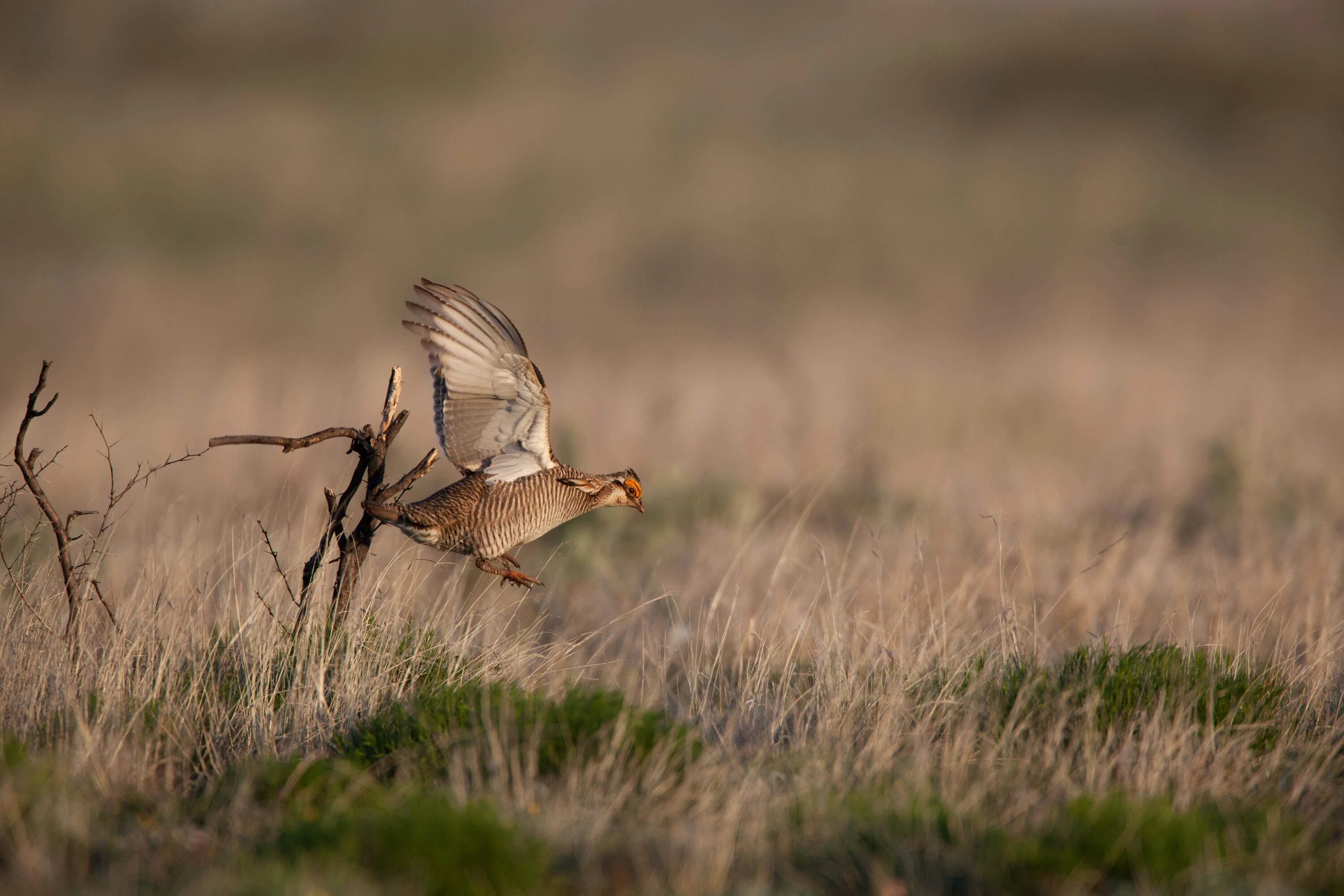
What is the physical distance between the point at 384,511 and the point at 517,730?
3.27ft

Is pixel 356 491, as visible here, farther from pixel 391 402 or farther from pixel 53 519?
pixel 53 519

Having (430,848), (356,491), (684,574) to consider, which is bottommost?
(684,574)

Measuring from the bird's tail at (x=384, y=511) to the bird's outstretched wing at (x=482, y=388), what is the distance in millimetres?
296

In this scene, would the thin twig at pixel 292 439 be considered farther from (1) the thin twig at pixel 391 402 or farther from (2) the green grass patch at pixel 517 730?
(2) the green grass patch at pixel 517 730

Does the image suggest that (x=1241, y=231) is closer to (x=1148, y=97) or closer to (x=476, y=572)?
(x=1148, y=97)

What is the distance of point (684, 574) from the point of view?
28.3ft

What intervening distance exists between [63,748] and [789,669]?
2968 millimetres

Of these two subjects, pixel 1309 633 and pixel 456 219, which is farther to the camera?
pixel 456 219

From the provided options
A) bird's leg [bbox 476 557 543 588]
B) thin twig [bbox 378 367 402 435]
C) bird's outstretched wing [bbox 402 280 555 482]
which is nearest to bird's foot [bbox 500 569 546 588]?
bird's leg [bbox 476 557 543 588]

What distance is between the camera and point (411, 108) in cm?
4934

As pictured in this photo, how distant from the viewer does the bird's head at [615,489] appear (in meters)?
4.66

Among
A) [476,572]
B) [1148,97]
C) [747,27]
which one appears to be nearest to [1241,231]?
[1148,97]

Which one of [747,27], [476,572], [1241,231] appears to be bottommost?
[476,572]

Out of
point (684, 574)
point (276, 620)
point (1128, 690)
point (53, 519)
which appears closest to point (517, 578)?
point (276, 620)
